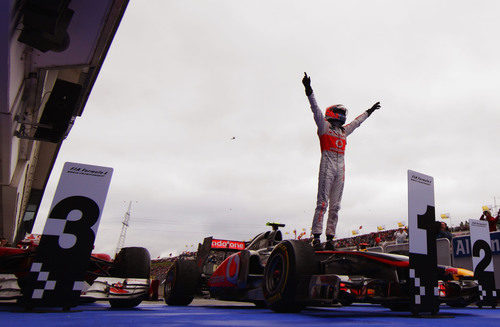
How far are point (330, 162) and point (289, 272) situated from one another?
1.96 meters

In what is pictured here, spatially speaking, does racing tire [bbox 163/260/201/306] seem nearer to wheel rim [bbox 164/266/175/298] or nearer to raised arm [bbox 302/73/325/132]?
wheel rim [bbox 164/266/175/298]

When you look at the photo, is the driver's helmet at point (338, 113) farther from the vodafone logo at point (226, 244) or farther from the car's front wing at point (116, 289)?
the car's front wing at point (116, 289)

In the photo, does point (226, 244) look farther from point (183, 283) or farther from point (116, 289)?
point (116, 289)

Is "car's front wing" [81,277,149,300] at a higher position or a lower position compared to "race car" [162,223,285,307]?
lower

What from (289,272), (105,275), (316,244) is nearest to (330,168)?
(316,244)

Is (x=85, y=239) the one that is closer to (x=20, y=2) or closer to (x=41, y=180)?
(x=20, y=2)

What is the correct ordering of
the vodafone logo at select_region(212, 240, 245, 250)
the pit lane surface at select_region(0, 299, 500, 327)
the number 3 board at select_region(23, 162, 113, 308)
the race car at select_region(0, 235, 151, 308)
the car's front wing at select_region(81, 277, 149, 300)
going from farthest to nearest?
the vodafone logo at select_region(212, 240, 245, 250) < the car's front wing at select_region(81, 277, 149, 300) < the race car at select_region(0, 235, 151, 308) < the number 3 board at select_region(23, 162, 113, 308) < the pit lane surface at select_region(0, 299, 500, 327)

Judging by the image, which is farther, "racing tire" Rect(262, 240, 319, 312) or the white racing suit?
the white racing suit

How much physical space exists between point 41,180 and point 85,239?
1855cm

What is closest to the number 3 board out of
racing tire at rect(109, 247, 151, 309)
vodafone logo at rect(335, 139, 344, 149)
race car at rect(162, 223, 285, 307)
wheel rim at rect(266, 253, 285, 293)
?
racing tire at rect(109, 247, 151, 309)

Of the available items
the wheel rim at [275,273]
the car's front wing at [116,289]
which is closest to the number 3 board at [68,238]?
the car's front wing at [116,289]

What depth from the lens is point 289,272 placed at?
342cm

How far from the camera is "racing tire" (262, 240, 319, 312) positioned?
339 cm

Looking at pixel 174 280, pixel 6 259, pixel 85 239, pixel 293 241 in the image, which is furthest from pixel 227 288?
pixel 6 259
